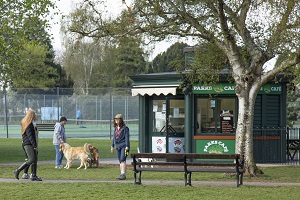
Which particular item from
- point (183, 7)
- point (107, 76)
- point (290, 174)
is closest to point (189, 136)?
point (290, 174)

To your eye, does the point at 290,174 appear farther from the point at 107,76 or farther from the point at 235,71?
the point at 107,76

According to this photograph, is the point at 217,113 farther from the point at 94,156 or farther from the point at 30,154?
the point at 30,154

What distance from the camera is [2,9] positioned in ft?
84.4

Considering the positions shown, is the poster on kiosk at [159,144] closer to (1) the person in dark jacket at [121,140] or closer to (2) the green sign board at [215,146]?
(2) the green sign board at [215,146]

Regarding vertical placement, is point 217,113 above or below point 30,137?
above

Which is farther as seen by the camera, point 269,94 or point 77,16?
point 269,94

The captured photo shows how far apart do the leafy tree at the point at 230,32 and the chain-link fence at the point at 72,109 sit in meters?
22.5

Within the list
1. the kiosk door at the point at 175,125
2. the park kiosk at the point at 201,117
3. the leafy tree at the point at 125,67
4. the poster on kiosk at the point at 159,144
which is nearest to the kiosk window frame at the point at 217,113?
the park kiosk at the point at 201,117

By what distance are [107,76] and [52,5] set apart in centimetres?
5716

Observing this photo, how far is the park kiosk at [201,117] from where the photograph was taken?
2422cm

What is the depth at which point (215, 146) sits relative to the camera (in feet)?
79.8

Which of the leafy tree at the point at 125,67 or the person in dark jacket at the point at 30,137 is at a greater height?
the leafy tree at the point at 125,67

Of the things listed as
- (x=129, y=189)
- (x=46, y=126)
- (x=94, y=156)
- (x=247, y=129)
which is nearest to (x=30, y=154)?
(x=129, y=189)

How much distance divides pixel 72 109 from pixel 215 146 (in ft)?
66.5
